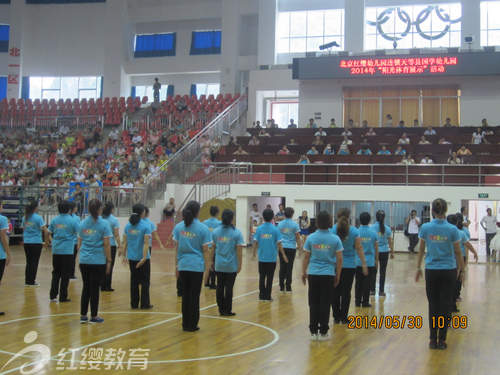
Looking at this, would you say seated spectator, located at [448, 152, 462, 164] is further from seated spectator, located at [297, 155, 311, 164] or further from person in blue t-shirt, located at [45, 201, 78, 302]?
person in blue t-shirt, located at [45, 201, 78, 302]

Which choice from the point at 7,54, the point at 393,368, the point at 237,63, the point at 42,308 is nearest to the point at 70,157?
the point at 237,63

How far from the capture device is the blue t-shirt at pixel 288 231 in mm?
12117

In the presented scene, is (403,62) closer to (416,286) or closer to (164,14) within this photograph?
(164,14)

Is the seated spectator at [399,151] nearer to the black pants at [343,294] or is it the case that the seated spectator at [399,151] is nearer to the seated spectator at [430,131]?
the seated spectator at [430,131]

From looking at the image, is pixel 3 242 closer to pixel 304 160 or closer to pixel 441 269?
pixel 441 269

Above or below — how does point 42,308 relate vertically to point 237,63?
below

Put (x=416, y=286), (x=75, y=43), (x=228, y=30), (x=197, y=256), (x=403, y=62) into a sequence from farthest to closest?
1. (x=75, y=43)
2. (x=228, y=30)
3. (x=403, y=62)
4. (x=416, y=286)
5. (x=197, y=256)

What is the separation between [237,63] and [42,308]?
90.4 ft

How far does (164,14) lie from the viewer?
123 feet

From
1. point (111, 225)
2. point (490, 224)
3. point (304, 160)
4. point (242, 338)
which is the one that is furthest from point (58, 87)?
point (242, 338)

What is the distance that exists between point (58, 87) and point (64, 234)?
3214 centimetres

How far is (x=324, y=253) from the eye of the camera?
25.7 ft

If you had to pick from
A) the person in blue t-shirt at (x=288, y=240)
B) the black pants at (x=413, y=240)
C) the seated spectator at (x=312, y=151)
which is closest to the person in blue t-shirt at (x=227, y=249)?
the person in blue t-shirt at (x=288, y=240)

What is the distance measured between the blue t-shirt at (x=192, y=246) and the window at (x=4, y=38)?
37.0m
